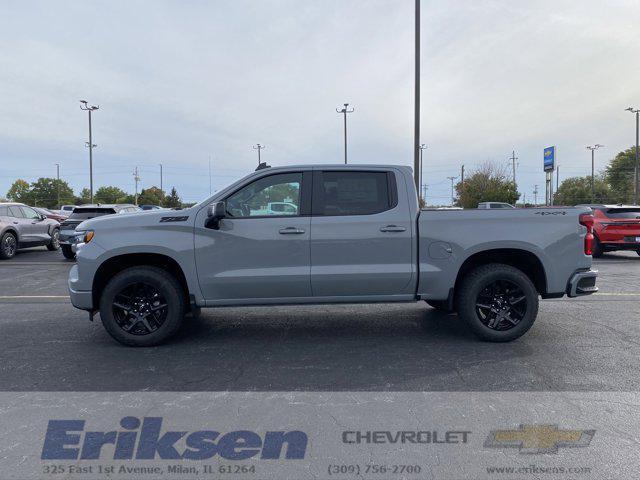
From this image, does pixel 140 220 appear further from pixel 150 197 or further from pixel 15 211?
pixel 150 197

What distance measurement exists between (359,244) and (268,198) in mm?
1122

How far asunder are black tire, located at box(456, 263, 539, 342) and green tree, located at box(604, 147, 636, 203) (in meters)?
77.9

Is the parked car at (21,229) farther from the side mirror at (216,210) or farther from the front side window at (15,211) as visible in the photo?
the side mirror at (216,210)

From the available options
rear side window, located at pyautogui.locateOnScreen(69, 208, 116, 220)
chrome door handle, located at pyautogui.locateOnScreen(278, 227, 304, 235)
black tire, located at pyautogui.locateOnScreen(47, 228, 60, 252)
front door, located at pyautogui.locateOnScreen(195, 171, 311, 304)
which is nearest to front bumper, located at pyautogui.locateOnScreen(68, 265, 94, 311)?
front door, located at pyautogui.locateOnScreen(195, 171, 311, 304)

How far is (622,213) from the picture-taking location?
44.6ft

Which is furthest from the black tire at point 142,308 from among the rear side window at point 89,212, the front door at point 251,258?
the rear side window at point 89,212

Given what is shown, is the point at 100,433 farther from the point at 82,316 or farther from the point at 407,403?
the point at 82,316

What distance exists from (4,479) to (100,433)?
630 mm

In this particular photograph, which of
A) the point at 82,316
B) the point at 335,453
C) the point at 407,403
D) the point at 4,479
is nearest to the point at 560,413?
the point at 407,403

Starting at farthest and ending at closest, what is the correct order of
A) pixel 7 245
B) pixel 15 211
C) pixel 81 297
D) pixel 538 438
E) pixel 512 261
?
1. pixel 15 211
2. pixel 7 245
3. pixel 512 261
4. pixel 81 297
5. pixel 538 438

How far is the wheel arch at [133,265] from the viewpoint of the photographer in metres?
5.27

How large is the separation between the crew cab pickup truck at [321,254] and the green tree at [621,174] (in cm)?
7792

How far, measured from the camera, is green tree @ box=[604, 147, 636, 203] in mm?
74956

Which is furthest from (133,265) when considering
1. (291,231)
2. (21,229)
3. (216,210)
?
(21,229)
